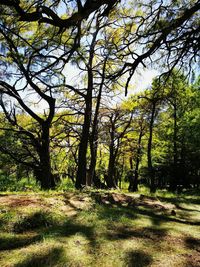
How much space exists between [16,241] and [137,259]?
1616 mm

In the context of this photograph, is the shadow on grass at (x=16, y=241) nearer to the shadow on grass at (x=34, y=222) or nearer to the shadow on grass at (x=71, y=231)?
the shadow on grass at (x=71, y=231)

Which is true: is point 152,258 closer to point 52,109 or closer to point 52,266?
point 52,266

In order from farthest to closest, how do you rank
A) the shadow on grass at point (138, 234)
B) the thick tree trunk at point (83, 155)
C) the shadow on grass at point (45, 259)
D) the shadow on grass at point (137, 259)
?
the thick tree trunk at point (83, 155)
the shadow on grass at point (138, 234)
the shadow on grass at point (137, 259)
the shadow on grass at point (45, 259)

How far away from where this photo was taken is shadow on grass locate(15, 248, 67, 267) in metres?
3.02

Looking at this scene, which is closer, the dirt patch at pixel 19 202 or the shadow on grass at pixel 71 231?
the shadow on grass at pixel 71 231

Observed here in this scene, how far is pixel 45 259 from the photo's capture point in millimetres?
3139

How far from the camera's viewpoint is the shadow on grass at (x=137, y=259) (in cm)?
321

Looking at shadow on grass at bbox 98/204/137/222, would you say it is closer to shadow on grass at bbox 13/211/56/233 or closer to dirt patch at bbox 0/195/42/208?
shadow on grass at bbox 13/211/56/233

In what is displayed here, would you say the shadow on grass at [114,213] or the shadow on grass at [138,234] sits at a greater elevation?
the shadow on grass at [114,213]

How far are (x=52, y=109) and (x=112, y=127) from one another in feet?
30.9

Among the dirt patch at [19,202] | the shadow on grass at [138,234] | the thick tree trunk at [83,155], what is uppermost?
the thick tree trunk at [83,155]

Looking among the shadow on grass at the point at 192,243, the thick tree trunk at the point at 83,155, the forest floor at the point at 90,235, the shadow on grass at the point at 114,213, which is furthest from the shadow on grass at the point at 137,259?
the thick tree trunk at the point at 83,155

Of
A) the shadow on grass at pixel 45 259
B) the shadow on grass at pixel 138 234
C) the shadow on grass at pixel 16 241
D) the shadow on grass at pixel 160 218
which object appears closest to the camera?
the shadow on grass at pixel 45 259

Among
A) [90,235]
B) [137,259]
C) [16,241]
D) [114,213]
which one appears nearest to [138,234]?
[90,235]
